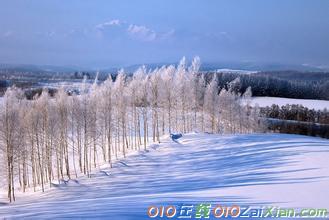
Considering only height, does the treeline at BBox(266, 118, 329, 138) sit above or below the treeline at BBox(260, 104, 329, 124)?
below

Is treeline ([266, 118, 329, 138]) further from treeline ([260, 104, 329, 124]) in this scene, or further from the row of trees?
the row of trees

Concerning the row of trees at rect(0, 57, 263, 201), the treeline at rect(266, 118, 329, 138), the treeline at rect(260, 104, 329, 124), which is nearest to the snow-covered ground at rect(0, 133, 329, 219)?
the row of trees at rect(0, 57, 263, 201)

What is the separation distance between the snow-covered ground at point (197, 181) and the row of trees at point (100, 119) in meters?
4.30

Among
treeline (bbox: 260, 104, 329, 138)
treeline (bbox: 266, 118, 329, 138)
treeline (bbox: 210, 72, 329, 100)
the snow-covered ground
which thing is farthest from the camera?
treeline (bbox: 210, 72, 329, 100)

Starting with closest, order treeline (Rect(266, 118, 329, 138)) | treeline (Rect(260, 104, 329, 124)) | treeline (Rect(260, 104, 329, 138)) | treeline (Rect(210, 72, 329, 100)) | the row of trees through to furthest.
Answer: the row of trees, treeline (Rect(266, 118, 329, 138)), treeline (Rect(260, 104, 329, 138)), treeline (Rect(260, 104, 329, 124)), treeline (Rect(210, 72, 329, 100))

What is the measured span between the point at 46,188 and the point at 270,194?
67.3 ft

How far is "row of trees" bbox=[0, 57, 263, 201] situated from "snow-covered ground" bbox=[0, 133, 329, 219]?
4.30 m

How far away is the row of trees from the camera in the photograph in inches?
1196

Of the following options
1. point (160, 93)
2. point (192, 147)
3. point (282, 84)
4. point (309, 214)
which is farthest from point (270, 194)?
point (282, 84)

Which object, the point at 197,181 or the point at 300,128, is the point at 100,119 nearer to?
the point at 197,181

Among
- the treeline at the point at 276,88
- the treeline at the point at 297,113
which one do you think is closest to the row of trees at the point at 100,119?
the treeline at the point at 297,113

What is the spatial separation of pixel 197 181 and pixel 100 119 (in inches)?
769

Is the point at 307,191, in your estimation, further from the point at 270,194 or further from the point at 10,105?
the point at 10,105

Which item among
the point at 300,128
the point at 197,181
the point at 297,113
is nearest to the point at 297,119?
the point at 297,113
